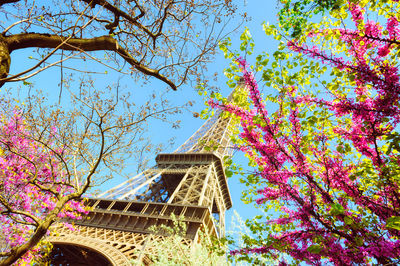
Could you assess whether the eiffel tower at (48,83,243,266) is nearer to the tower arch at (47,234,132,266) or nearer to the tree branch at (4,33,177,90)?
the tower arch at (47,234,132,266)

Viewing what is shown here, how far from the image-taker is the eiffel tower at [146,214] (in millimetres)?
15391

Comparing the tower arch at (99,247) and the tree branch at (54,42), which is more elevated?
the tree branch at (54,42)

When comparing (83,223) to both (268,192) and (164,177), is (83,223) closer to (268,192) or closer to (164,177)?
(164,177)

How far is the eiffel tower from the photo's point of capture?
1539 cm

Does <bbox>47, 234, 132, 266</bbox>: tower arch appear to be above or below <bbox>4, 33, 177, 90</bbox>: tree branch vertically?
below

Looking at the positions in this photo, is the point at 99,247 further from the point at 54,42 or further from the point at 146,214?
the point at 54,42

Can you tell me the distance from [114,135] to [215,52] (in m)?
3.86

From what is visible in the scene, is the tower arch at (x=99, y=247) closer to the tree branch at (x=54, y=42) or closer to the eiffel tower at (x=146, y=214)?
the eiffel tower at (x=146, y=214)

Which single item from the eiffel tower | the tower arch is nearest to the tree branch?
the eiffel tower

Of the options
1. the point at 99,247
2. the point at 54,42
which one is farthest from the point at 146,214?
the point at 54,42

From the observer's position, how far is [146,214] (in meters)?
18.4

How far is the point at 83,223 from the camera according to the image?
18641 mm

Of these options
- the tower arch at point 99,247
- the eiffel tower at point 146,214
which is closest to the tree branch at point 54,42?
the eiffel tower at point 146,214

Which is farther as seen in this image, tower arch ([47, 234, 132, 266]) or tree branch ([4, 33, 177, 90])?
tower arch ([47, 234, 132, 266])
